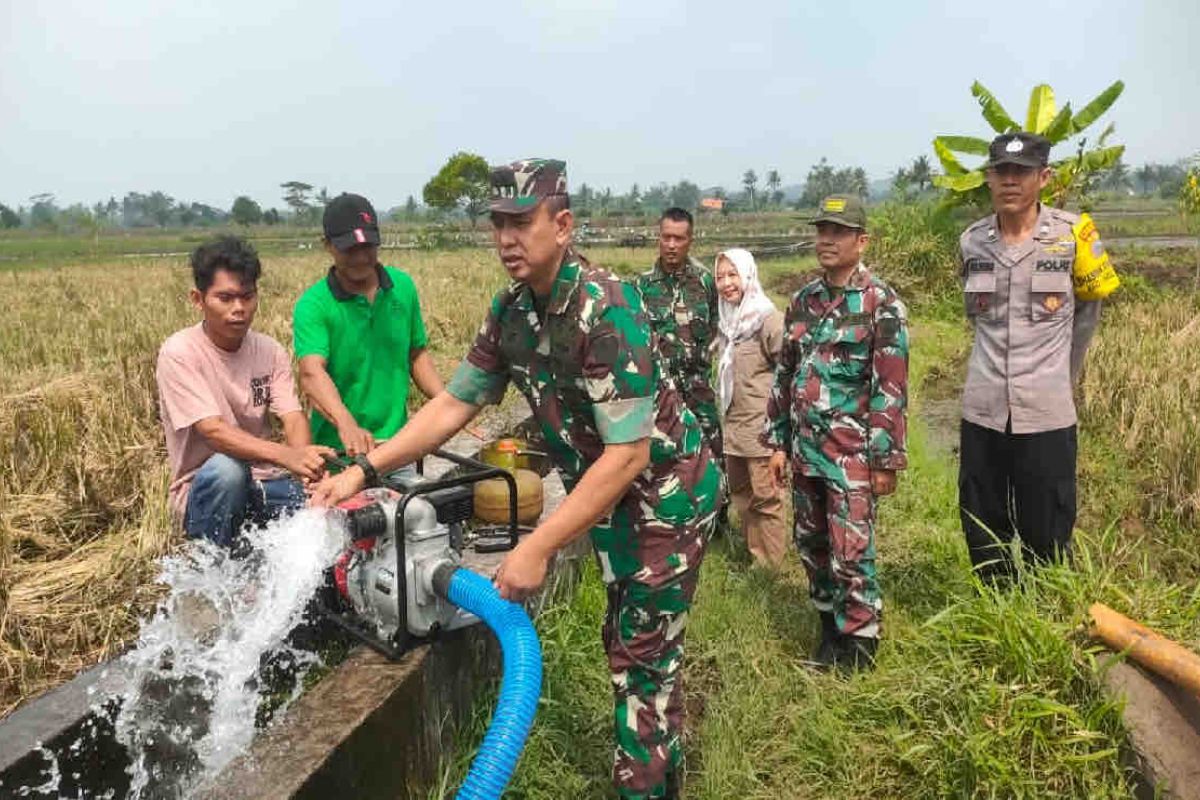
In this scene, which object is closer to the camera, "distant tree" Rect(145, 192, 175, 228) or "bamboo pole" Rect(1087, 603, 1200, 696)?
"bamboo pole" Rect(1087, 603, 1200, 696)

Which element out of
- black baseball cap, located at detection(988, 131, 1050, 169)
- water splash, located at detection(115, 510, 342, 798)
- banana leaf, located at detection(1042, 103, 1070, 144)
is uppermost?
banana leaf, located at detection(1042, 103, 1070, 144)

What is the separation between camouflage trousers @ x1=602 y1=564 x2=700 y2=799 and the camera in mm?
2391

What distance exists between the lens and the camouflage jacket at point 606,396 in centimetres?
204

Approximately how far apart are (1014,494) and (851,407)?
0.76 meters

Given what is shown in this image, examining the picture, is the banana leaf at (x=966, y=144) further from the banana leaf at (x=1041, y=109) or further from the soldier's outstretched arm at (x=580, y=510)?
the soldier's outstretched arm at (x=580, y=510)

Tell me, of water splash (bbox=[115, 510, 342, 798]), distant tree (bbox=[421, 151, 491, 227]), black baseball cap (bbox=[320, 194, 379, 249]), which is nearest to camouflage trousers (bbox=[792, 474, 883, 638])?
water splash (bbox=[115, 510, 342, 798])

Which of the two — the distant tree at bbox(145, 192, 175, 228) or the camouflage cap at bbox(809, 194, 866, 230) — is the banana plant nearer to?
the camouflage cap at bbox(809, 194, 866, 230)

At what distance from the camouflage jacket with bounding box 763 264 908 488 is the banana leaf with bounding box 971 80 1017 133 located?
10212 mm

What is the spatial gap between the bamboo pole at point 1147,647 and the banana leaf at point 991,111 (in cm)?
1086

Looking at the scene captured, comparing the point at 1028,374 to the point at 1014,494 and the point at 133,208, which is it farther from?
the point at 133,208

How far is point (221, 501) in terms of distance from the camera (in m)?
3.16

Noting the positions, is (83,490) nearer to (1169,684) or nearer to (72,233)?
(1169,684)

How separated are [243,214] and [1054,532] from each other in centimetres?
9215

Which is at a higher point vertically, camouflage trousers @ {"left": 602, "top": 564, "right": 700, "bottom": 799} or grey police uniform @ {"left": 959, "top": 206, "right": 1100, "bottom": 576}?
grey police uniform @ {"left": 959, "top": 206, "right": 1100, "bottom": 576}
